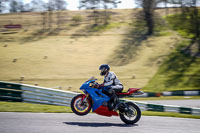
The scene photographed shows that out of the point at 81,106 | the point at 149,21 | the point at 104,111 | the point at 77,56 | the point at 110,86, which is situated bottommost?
the point at 104,111

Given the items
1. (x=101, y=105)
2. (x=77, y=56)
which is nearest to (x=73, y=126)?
(x=101, y=105)

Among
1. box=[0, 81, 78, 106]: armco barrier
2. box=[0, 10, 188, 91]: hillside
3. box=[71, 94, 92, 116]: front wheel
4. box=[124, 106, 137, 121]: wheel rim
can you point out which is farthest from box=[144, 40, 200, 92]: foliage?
box=[71, 94, 92, 116]: front wheel

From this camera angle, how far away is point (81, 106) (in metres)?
7.97

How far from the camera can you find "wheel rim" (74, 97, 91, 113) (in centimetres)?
795

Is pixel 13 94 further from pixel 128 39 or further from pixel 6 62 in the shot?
pixel 128 39

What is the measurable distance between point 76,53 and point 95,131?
26515 mm

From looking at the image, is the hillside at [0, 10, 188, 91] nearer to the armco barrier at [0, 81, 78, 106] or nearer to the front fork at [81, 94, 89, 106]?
the armco barrier at [0, 81, 78, 106]

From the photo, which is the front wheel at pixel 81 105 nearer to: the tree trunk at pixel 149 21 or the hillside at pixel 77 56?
the hillside at pixel 77 56

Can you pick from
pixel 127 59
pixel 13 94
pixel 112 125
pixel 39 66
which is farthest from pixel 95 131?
pixel 127 59

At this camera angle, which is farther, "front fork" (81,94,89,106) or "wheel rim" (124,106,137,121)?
"front fork" (81,94,89,106)

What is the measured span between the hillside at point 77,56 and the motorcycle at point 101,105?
1475cm

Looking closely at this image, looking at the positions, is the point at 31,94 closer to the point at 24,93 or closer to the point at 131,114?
the point at 24,93

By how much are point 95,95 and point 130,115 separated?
121cm

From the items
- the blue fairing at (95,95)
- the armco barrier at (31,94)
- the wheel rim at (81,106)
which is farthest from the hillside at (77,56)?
the blue fairing at (95,95)
